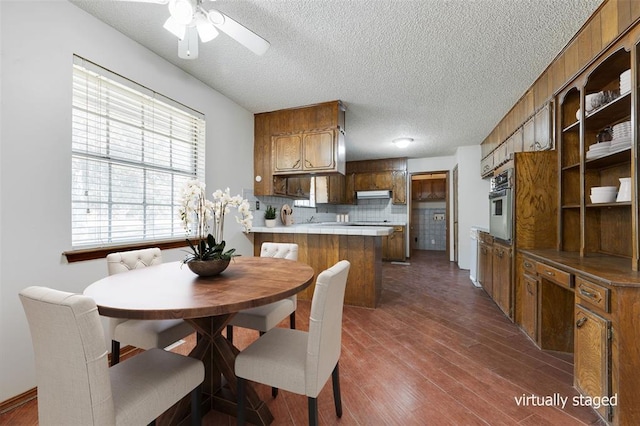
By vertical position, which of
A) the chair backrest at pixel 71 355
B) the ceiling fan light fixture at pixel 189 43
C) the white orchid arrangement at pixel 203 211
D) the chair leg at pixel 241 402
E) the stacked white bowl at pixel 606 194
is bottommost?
the chair leg at pixel 241 402

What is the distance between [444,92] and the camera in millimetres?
3184

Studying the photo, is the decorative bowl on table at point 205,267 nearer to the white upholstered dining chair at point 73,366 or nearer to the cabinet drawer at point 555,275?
the white upholstered dining chair at point 73,366

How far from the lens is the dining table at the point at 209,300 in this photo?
3.49ft

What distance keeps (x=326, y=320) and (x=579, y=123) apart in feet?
8.42

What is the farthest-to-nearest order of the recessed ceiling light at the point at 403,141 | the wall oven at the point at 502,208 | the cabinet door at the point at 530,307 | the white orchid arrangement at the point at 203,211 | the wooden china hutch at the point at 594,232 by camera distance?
the recessed ceiling light at the point at 403,141 → the wall oven at the point at 502,208 → the cabinet door at the point at 530,307 → the white orchid arrangement at the point at 203,211 → the wooden china hutch at the point at 594,232

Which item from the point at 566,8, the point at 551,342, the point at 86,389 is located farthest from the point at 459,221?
the point at 86,389

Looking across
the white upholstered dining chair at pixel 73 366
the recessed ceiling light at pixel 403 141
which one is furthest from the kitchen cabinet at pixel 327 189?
the white upholstered dining chair at pixel 73 366

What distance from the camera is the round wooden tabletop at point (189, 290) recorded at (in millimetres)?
1043

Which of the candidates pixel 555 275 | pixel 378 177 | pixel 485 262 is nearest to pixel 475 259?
pixel 485 262

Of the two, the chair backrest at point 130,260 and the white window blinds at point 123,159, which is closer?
the chair backrest at point 130,260

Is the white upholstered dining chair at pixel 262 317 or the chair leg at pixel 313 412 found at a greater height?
the white upholstered dining chair at pixel 262 317

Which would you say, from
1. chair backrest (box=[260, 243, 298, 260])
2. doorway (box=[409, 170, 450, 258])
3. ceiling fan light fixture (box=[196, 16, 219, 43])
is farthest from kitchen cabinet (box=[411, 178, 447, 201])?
ceiling fan light fixture (box=[196, 16, 219, 43])

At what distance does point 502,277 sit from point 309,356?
108 inches

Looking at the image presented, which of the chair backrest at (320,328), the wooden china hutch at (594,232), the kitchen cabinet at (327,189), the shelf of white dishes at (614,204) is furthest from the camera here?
the kitchen cabinet at (327,189)
